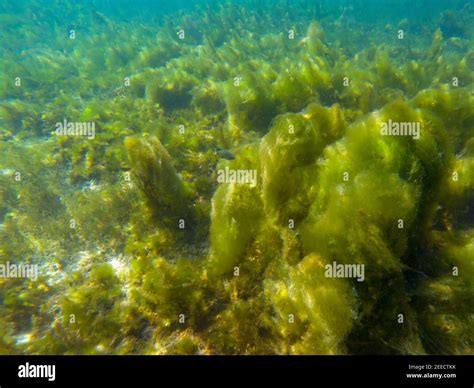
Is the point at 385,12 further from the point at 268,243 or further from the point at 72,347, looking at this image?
the point at 72,347

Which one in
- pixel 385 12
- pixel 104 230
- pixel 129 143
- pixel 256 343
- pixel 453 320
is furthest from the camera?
pixel 385 12

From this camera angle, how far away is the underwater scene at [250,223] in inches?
91.6

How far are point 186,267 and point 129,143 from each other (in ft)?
5.23

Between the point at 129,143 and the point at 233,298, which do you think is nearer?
the point at 233,298

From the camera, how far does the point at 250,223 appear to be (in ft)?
9.80

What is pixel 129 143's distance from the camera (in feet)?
11.5

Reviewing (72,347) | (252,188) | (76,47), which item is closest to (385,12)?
(76,47)

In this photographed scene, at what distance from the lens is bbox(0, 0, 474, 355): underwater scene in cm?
233
